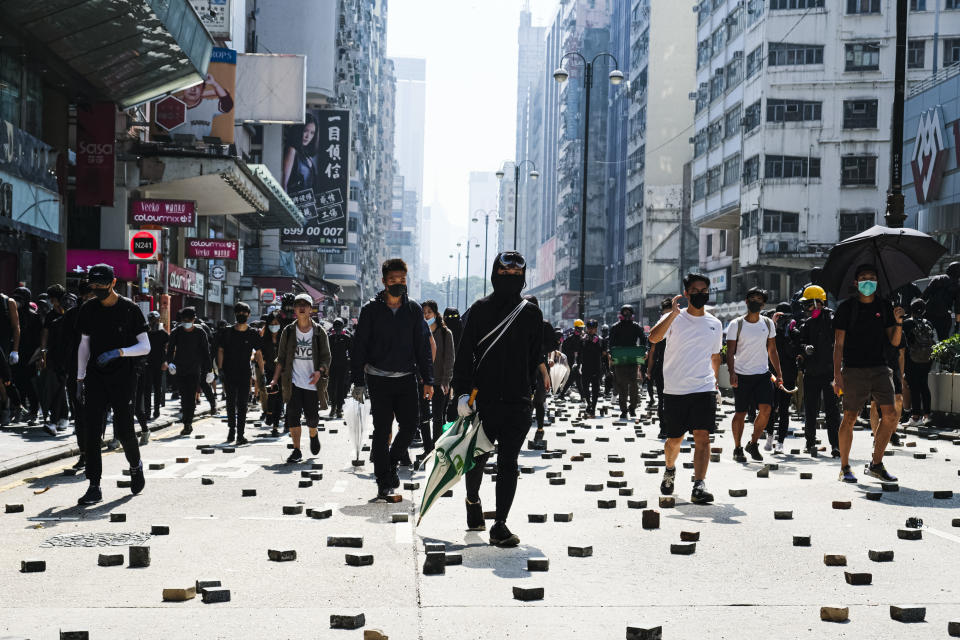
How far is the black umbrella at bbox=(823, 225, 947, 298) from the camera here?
13180mm

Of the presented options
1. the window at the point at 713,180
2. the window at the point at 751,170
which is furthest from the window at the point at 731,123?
the window at the point at 751,170

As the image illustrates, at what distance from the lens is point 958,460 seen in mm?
13383

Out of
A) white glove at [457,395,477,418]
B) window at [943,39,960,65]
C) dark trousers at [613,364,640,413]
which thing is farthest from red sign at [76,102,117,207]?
window at [943,39,960,65]

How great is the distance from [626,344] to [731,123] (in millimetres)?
45965

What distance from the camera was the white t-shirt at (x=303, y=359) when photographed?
1291cm

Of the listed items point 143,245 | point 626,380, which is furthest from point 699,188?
point 143,245

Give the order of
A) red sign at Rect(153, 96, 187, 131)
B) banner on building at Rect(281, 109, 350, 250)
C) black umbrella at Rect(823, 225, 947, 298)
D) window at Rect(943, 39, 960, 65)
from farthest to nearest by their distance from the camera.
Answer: banner on building at Rect(281, 109, 350, 250) < window at Rect(943, 39, 960, 65) < red sign at Rect(153, 96, 187, 131) < black umbrella at Rect(823, 225, 947, 298)

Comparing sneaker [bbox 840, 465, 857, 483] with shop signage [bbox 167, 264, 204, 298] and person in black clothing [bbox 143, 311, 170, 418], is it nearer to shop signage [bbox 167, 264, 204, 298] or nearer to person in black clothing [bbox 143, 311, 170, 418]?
person in black clothing [bbox 143, 311, 170, 418]

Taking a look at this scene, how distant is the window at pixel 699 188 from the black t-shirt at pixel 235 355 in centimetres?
5435

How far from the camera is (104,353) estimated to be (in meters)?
9.34

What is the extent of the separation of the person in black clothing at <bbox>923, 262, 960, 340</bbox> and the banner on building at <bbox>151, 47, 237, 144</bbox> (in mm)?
25067

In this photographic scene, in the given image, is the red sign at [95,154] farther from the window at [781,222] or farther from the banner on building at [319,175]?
the window at [781,222]

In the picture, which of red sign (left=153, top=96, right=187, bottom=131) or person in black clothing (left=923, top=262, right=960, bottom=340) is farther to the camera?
red sign (left=153, top=96, right=187, bottom=131)

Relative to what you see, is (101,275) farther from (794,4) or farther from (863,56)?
(863,56)
